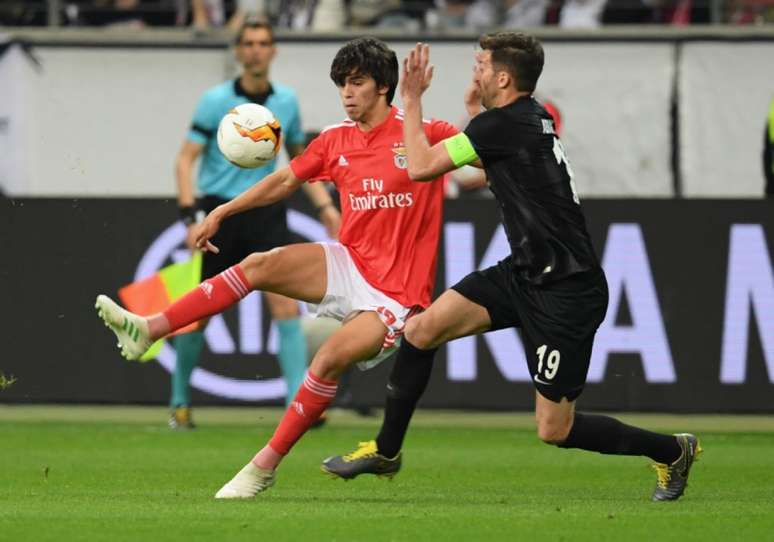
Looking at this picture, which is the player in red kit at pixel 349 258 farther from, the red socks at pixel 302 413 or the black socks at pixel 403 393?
the black socks at pixel 403 393

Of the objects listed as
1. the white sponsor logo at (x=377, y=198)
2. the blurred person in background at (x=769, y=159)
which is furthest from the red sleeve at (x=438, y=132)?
the blurred person in background at (x=769, y=159)

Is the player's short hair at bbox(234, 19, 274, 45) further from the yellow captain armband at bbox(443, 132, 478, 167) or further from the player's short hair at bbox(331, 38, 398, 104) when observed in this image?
the yellow captain armband at bbox(443, 132, 478, 167)

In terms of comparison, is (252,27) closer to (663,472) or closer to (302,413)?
(302,413)

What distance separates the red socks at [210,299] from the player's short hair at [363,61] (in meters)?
1.14

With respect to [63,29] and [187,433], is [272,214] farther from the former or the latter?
[63,29]

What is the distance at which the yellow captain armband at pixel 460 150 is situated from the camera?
27.1ft

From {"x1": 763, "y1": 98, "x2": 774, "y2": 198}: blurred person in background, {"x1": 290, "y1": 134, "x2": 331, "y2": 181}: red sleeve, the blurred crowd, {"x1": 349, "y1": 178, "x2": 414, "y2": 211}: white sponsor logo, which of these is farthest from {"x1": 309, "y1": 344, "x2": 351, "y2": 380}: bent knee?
the blurred crowd

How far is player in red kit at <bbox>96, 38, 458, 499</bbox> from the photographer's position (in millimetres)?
8766

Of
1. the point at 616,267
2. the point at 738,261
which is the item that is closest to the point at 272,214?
the point at 616,267

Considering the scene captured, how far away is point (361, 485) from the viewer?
984 cm

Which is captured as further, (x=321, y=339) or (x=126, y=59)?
(x=126, y=59)

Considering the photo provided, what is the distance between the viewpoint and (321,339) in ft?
46.8

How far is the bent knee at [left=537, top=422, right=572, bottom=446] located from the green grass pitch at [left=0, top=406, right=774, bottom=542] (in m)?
0.32

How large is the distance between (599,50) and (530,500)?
27.5 ft
